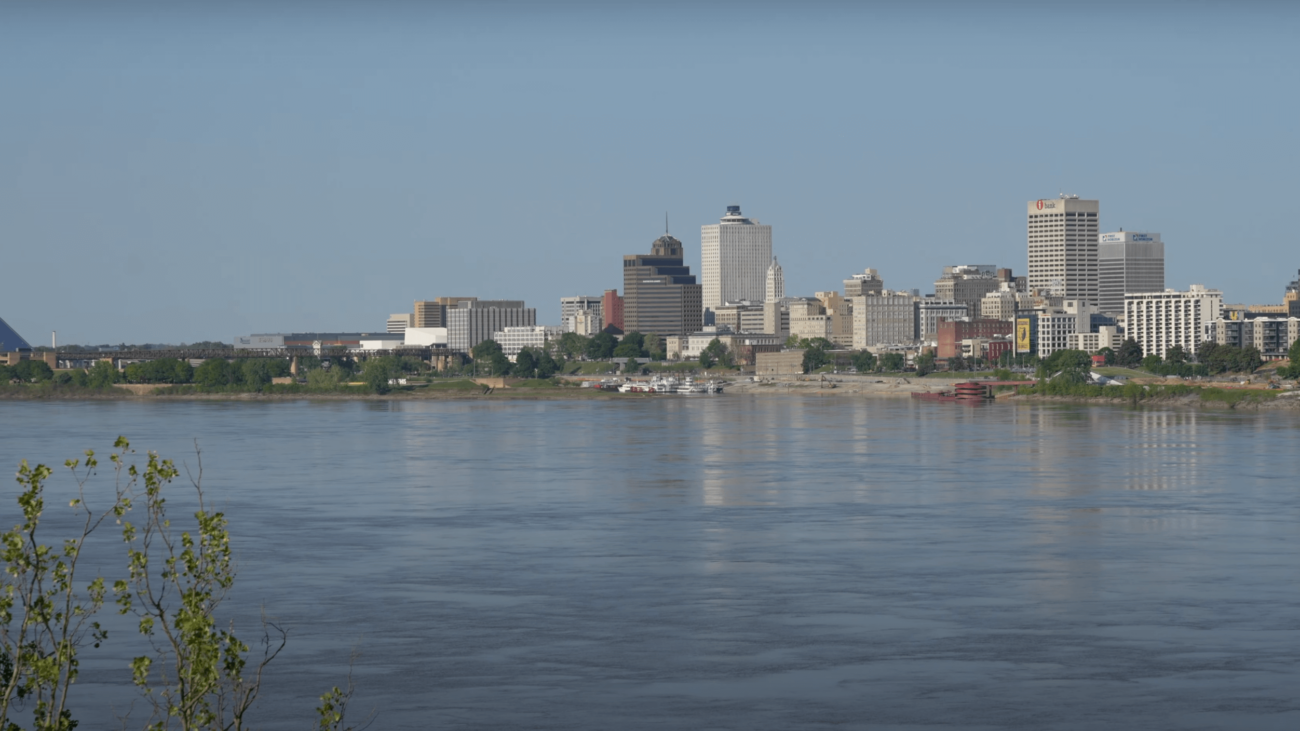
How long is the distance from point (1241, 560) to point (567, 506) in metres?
13.0

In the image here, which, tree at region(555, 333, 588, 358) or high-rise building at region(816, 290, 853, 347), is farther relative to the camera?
high-rise building at region(816, 290, 853, 347)

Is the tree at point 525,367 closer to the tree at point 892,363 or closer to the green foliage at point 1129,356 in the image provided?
the tree at point 892,363

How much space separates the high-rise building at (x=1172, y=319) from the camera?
137125 millimetres

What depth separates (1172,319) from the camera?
139125mm

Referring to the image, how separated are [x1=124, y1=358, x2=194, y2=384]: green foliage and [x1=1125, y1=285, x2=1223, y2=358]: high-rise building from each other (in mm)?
73049

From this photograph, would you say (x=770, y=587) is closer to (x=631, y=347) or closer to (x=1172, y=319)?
(x=1172, y=319)

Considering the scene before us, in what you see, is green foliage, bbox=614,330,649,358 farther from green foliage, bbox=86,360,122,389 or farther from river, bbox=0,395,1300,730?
river, bbox=0,395,1300,730

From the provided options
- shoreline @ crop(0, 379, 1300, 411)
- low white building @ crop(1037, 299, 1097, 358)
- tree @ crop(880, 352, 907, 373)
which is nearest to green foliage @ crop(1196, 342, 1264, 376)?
shoreline @ crop(0, 379, 1300, 411)

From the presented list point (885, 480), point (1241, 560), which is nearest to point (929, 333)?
point (885, 480)

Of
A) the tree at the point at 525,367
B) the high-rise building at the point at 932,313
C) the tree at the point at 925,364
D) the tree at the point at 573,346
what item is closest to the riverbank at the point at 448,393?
the tree at the point at 925,364

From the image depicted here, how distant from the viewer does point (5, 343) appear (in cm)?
19362

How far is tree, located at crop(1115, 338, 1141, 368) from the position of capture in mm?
127500

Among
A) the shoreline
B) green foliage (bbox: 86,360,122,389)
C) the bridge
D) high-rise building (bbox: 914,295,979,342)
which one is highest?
high-rise building (bbox: 914,295,979,342)

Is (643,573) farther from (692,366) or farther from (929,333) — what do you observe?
(929,333)
